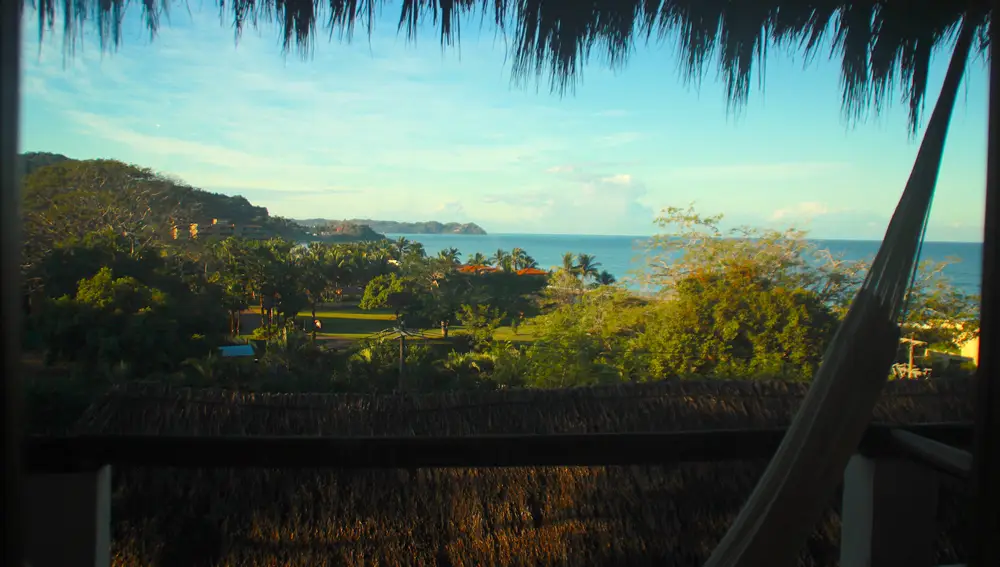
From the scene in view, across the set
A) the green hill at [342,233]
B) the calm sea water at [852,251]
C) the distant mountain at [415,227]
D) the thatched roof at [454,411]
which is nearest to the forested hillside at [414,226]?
the distant mountain at [415,227]

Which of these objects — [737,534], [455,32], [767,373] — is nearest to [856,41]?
[455,32]

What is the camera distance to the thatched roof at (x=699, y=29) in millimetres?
1341

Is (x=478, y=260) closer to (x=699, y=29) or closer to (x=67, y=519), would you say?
(x=699, y=29)

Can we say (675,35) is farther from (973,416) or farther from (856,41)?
(973,416)

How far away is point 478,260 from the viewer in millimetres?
11172

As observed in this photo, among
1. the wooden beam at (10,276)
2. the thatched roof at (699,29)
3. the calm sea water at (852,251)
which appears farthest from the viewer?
the thatched roof at (699,29)

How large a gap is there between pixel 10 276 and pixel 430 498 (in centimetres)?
160

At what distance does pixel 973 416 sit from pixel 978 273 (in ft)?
0.37

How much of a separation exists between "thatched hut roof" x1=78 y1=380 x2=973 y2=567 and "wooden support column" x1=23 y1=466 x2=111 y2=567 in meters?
0.83

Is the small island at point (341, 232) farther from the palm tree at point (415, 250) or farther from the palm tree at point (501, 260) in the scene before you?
the palm tree at point (501, 260)

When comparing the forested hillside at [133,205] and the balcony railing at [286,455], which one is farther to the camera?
the forested hillside at [133,205]

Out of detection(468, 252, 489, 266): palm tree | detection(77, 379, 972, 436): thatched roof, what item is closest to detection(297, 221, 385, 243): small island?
detection(468, 252, 489, 266): palm tree

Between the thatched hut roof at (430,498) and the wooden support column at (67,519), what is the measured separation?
831 mm

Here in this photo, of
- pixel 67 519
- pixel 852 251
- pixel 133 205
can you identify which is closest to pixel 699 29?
pixel 67 519
